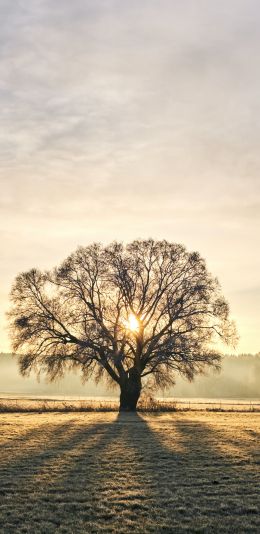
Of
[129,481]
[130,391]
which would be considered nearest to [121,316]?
[130,391]

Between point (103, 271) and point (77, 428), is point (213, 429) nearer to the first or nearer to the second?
point (77, 428)

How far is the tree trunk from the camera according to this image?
4244 cm

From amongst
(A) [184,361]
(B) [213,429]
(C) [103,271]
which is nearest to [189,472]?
(B) [213,429]

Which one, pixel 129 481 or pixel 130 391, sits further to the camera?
pixel 130 391

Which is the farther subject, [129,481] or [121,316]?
[121,316]

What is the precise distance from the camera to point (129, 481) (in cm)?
1545

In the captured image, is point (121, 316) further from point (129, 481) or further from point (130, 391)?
point (129, 481)

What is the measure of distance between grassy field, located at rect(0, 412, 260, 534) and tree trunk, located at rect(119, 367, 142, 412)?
15.1 m

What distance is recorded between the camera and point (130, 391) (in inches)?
1683

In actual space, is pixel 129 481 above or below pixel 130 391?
below

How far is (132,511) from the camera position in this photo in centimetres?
1248

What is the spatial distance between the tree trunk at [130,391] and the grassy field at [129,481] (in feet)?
49.7

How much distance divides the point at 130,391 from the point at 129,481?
2758cm

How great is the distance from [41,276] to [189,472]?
2970 cm
